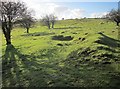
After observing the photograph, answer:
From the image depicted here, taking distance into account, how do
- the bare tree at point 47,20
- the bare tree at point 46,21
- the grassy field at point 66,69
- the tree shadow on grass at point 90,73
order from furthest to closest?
1. the bare tree at point 47,20
2. the bare tree at point 46,21
3. the grassy field at point 66,69
4. the tree shadow on grass at point 90,73

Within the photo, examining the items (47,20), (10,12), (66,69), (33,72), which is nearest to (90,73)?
(66,69)

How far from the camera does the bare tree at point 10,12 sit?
150 feet

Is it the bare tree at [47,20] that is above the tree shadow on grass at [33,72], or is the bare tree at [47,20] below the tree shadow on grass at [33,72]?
above

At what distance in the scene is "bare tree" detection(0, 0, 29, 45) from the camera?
1797 inches

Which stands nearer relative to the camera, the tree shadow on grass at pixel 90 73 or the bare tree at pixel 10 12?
the tree shadow on grass at pixel 90 73

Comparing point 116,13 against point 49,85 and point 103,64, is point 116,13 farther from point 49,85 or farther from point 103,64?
point 49,85

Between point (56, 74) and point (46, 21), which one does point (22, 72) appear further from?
point (46, 21)

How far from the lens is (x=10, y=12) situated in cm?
4616

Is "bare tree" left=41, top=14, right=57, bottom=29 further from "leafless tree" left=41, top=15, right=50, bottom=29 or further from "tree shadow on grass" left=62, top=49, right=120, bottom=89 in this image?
"tree shadow on grass" left=62, top=49, right=120, bottom=89

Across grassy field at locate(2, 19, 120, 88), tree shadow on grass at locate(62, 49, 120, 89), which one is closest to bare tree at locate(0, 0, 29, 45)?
grassy field at locate(2, 19, 120, 88)

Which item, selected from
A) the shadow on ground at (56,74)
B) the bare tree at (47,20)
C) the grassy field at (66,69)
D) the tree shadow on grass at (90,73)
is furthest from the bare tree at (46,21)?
the tree shadow on grass at (90,73)

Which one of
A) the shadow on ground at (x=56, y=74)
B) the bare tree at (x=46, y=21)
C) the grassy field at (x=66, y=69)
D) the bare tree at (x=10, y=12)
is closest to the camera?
the shadow on ground at (x=56, y=74)

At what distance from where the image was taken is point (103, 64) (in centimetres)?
2394

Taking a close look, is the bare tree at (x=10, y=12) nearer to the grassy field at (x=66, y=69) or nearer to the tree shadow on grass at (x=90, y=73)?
the grassy field at (x=66, y=69)
